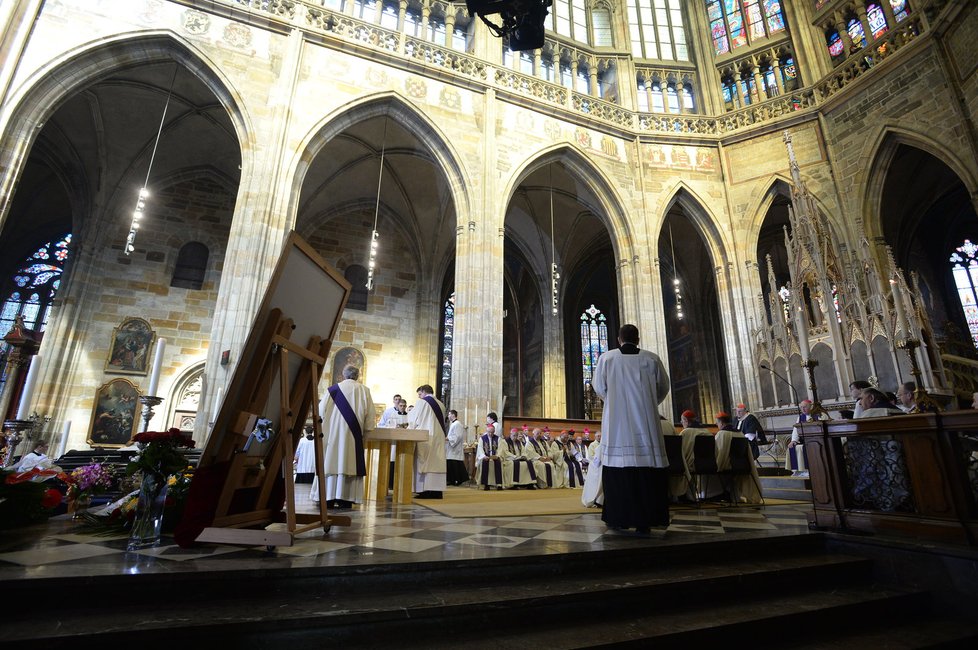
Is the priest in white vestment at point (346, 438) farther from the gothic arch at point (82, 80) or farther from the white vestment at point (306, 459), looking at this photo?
the gothic arch at point (82, 80)

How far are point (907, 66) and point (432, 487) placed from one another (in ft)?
45.3

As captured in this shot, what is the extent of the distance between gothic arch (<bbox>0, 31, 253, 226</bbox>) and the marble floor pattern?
7785mm

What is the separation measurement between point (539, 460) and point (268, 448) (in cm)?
743

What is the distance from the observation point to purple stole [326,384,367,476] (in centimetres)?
457

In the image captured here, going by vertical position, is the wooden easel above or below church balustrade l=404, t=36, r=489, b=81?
below

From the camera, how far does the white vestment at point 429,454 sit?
6008mm

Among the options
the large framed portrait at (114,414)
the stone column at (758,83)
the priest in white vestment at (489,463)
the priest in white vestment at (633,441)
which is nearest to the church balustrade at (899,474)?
the priest in white vestment at (633,441)

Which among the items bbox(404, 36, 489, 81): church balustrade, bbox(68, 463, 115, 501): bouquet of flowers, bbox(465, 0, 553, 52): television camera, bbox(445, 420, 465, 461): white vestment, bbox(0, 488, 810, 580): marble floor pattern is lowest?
bbox(0, 488, 810, 580): marble floor pattern

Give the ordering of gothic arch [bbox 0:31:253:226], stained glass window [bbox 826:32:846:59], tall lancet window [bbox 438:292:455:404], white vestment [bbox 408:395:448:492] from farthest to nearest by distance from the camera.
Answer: tall lancet window [bbox 438:292:455:404], stained glass window [bbox 826:32:846:59], gothic arch [bbox 0:31:253:226], white vestment [bbox 408:395:448:492]

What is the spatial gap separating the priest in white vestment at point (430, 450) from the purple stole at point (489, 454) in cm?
231

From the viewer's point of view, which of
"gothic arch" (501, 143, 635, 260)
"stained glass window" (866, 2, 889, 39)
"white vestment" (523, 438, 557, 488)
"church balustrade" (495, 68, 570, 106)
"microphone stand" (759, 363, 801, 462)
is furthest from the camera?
"gothic arch" (501, 143, 635, 260)

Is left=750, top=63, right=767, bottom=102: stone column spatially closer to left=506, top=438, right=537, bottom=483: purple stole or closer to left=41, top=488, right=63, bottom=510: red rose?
left=506, top=438, right=537, bottom=483: purple stole

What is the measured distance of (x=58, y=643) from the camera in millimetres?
1468

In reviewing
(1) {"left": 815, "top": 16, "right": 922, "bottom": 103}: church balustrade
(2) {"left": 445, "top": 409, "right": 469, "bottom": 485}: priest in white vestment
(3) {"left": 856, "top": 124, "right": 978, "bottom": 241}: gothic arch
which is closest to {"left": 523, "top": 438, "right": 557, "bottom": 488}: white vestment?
(2) {"left": 445, "top": 409, "right": 469, "bottom": 485}: priest in white vestment
